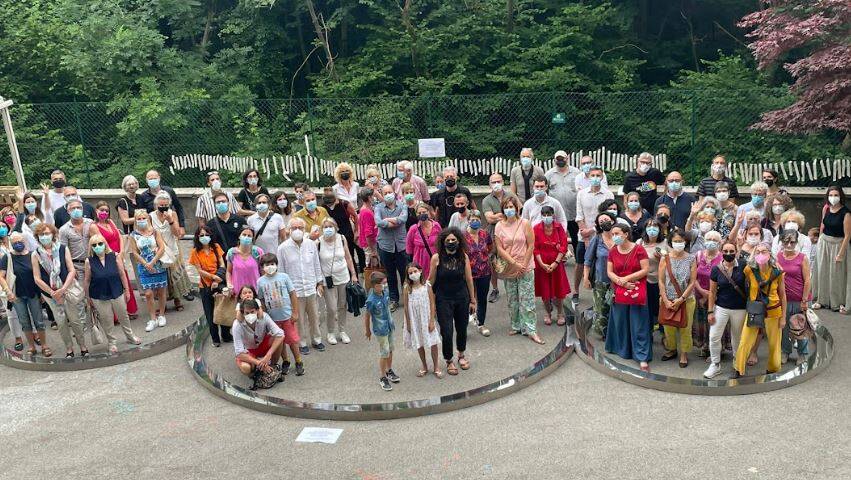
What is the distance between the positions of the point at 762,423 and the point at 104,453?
20.7 feet

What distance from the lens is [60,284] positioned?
35.4 feet

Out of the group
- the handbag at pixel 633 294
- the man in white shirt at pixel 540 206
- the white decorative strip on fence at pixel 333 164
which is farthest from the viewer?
the white decorative strip on fence at pixel 333 164

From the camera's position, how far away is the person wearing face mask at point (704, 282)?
934 centimetres

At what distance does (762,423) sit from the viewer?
26.4 feet

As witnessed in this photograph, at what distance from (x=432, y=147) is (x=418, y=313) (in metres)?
7.79

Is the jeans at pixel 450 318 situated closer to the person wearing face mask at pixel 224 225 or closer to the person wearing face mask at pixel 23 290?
the person wearing face mask at pixel 224 225

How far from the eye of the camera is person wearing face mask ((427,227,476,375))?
Result: 9.48 meters

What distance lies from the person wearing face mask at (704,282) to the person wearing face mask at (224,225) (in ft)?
18.7

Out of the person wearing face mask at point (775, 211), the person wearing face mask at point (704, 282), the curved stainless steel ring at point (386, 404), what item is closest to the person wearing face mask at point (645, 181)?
the person wearing face mask at point (775, 211)

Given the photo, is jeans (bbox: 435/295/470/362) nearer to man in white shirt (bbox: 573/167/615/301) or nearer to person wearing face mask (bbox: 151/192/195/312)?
man in white shirt (bbox: 573/167/615/301)

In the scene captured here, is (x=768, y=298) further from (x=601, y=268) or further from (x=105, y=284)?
(x=105, y=284)

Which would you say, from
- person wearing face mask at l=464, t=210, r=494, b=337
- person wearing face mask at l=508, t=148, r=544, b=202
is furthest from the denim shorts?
person wearing face mask at l=508, t=148, r=544, b=202

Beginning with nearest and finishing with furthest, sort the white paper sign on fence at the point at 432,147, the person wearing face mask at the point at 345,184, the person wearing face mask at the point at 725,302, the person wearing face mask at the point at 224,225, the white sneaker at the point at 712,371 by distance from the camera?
1. the person wearing face mask at the point at 725,302
2. the white sneaker at the point at 712,371
3. the person wearing face mask at the point at 224,225
4. the person wearing face mask at the point at 345,184
5. the white paper sign on fence at the point at 432,147

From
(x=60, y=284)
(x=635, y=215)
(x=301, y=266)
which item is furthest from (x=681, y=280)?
(x=60, y=284)
